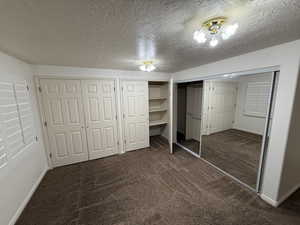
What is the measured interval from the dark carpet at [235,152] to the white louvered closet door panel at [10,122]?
139 inches

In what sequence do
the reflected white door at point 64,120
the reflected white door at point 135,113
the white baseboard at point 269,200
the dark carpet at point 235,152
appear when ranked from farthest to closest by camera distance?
the reflected white door at point 135,113 → the reflected white door at point 64,120 → the dark carpet at point 235,152 → the white baseboard at point 269,200

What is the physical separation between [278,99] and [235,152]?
147 cm

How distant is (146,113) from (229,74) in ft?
7.19

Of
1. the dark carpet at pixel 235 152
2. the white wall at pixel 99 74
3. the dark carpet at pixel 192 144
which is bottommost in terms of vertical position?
the dark carpet at pixel 192 144

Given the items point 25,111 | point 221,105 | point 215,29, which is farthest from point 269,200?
point 25,111

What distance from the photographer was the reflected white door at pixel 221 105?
2.45 meters

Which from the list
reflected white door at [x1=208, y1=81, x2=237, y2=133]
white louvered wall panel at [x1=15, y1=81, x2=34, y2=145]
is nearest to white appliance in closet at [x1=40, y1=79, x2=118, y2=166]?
white louvered wall panel at [x1=15, y1=81, x2=34, y2=145]

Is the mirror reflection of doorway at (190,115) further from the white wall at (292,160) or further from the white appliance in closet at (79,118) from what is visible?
the white appliance in closet at (79,118)

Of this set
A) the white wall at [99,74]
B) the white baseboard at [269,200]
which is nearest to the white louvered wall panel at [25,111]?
the white wall at [99,74]

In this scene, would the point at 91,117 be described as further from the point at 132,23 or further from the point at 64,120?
the point at 132,23

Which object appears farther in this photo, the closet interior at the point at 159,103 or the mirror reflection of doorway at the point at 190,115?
the closet interior at the point at 159,103

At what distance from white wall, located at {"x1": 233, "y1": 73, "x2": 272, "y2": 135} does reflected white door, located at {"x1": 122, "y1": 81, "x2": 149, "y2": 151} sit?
2.16 meters

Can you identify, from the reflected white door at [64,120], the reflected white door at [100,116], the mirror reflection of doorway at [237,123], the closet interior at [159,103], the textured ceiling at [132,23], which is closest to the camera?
the textured ceiling at [132,23]

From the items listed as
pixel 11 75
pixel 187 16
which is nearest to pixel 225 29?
pixel 187 16
